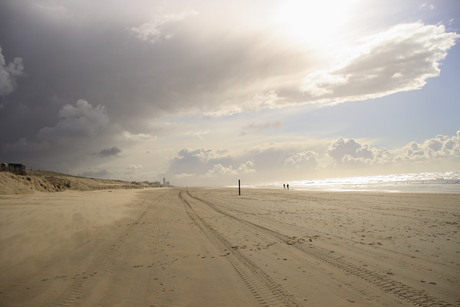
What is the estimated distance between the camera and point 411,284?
5207 millimetres

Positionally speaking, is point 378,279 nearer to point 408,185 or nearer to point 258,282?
point 258,282

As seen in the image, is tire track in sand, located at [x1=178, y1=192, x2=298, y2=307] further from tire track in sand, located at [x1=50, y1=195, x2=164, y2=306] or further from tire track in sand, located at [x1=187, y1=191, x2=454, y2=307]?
tire track in sand, located at [x1=50, y1=195, x2=164, y2=306]

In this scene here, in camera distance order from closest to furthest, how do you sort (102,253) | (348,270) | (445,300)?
1. (445,300)
2. (348,270)
3. (102,253)

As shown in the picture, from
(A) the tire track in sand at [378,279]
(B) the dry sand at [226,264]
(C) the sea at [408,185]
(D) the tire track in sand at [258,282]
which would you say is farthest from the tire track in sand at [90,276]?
(C) the sea at [408,185]

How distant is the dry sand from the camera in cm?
478

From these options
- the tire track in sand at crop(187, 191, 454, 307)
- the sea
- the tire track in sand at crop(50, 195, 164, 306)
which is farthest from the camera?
the sea

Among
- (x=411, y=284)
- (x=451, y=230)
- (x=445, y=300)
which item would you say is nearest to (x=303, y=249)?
(x=411, y=284)

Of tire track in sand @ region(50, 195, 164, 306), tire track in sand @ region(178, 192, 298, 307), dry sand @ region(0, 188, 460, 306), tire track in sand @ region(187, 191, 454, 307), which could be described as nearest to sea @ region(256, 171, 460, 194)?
dry sand @ region(0, 188, 460, 306)

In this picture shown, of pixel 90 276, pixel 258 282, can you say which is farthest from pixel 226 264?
pixel 90 276

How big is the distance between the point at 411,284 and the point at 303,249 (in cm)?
295

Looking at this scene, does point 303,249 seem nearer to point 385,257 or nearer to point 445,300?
point 385,257

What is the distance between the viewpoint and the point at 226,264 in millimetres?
6574

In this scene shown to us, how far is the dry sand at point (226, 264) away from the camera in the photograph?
478cm

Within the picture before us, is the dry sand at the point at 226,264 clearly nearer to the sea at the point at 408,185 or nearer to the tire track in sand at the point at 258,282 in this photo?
the tire track in sand at the point at 258,282
